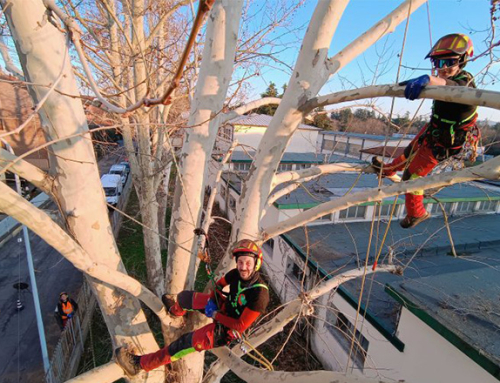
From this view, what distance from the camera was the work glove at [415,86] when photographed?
1506 millimetres

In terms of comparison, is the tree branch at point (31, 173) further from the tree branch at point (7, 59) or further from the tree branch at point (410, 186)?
the tree branch at point (410, 186)

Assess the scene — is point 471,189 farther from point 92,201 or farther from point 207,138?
point 92,201

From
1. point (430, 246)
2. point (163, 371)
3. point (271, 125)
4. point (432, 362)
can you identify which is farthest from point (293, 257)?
point (271, 125)

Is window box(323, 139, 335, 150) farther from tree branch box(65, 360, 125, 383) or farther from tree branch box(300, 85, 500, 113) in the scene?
tree branch box(65, 360, 125, 383)

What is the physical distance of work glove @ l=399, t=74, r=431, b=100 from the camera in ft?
4.94

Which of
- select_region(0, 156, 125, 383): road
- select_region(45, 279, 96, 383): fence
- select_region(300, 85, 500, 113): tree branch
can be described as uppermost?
select_region(300, 85, 500, 113): tree branch

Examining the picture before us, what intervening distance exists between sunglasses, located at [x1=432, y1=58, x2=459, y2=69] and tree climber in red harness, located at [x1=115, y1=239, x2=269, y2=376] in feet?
7.08

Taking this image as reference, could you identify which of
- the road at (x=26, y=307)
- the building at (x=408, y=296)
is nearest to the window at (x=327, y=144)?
the building at (x=408, y=296)

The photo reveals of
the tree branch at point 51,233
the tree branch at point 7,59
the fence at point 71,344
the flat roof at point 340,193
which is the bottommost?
the fence at point 71,344

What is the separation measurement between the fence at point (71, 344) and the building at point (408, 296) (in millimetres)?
4637

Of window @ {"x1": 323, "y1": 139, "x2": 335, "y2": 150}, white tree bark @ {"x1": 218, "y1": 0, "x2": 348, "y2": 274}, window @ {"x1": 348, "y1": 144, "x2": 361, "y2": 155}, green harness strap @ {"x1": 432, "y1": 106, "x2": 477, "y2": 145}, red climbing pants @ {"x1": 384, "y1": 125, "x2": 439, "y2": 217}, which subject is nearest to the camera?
white tree bark @ {"x1": 218, "y1": 0, "x2": 348, "y2": 274}

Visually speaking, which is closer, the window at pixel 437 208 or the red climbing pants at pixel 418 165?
the red climbing pants at pixel 418 165

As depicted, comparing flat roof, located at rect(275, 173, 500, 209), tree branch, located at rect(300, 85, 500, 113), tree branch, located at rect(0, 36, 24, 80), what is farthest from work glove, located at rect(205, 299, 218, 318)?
flat roof, located at rect(275, 173, 500, 209)

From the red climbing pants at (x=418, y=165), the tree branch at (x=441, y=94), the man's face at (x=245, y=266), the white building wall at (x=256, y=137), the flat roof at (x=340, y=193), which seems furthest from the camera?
the white building wall at (x=256, y=137)
